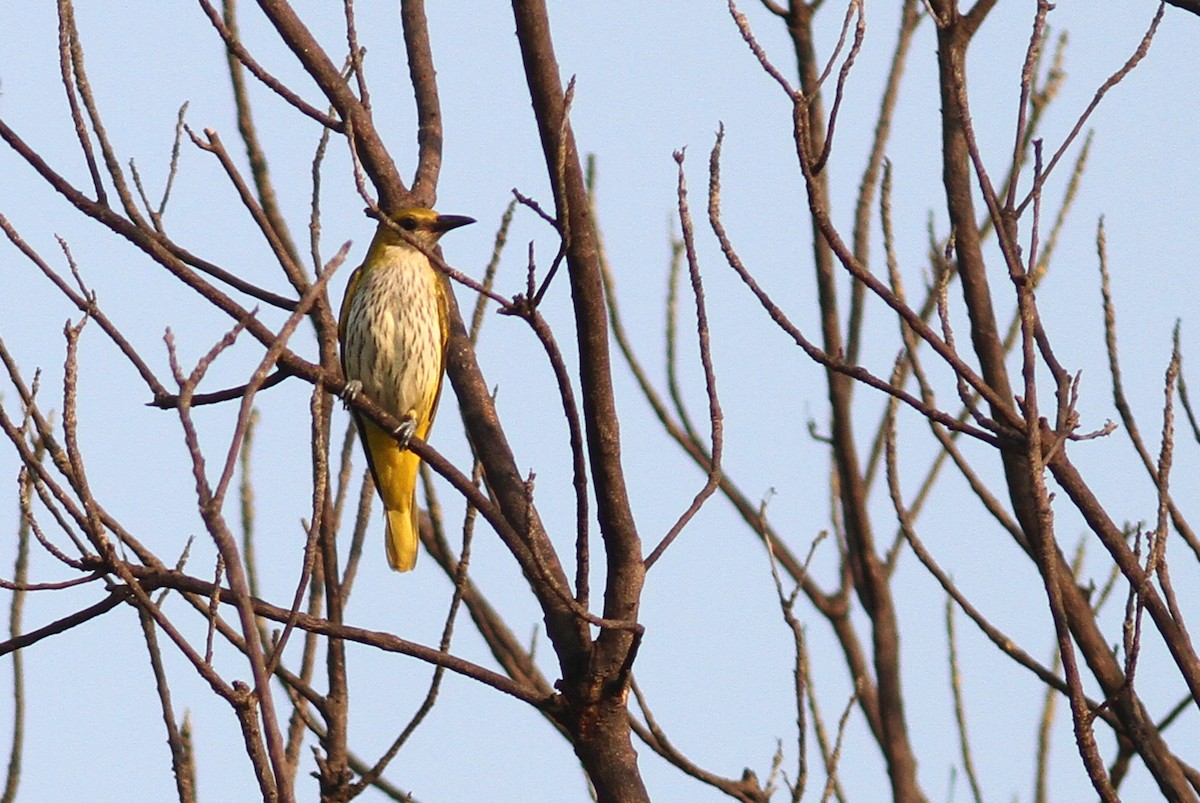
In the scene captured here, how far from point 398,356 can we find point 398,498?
545 mm

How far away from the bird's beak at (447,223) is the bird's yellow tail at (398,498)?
0.78 meters

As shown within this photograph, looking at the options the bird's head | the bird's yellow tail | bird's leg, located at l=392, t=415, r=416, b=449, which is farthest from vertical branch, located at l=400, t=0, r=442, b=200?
the bird's yellow tail

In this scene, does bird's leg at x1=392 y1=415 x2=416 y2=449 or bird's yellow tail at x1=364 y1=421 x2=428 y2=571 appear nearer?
bird's leg at x1=392 y1=415 x2=416 y2=449

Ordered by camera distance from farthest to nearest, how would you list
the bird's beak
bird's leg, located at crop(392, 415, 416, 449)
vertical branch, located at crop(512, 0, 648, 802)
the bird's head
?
the bird's beak < the bird's head < bird's leg, located at crop(392, 415, 416, 449) < vertical branch, located at crop(512, 0, 648, 802)

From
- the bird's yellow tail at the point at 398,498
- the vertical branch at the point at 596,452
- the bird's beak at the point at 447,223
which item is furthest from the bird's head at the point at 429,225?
the vertical branch at the point at 596,452

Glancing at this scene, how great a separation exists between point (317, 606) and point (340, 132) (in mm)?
1178

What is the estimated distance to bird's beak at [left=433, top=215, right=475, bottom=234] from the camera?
5.45 metres

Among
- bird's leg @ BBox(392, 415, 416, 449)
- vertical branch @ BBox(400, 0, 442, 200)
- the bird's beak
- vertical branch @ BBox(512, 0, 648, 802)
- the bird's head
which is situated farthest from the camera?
the bird's beak

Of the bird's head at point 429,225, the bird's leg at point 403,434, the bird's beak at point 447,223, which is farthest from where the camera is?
the bird's beak at point 447,223

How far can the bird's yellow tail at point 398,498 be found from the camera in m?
5.68

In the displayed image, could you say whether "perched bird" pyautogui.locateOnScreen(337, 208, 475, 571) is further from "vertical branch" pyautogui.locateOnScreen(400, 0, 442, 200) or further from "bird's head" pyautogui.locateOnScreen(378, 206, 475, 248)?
"vertical branch" pyautogui.locateOnScreen(400, 0, 442, 200)

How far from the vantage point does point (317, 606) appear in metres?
3.87

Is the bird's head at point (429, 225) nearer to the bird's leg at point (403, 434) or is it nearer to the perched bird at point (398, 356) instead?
the perched bird at point (398, 356)

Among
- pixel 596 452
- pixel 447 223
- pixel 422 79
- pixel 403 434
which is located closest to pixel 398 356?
pixel 447 223
